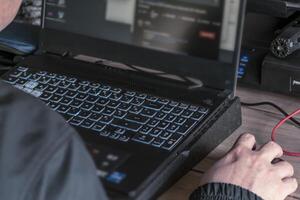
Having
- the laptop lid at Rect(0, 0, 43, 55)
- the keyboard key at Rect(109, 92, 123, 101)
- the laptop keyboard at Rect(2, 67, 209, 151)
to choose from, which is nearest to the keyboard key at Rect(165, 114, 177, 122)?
the laptop keyboard at Rect(2, 67, 209, 151)

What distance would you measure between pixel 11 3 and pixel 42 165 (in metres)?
0.20

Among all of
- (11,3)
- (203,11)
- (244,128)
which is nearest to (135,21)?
(203,11)

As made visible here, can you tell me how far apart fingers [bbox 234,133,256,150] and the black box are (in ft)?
0.83

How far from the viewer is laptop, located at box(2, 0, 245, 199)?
2.88 ft

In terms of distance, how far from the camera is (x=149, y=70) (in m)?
1.18

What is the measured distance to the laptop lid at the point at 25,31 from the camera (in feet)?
4.08

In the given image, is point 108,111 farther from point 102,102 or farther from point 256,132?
point 256,132

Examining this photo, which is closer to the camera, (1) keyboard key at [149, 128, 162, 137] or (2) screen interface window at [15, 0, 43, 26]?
(1) keyboard key at [149, 128, 162, 137]

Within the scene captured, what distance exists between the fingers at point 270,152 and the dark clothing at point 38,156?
325 millimetres

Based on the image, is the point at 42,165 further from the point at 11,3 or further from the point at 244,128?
the point at 244,128

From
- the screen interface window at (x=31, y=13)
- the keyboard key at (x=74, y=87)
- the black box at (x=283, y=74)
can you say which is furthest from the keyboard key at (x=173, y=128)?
the screen interface window at (x=31, y=13)

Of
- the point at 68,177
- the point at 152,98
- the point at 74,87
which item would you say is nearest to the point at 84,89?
the point at 74,87

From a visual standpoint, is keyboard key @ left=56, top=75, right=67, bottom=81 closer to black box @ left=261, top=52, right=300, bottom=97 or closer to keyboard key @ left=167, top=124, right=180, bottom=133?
keyboard key @ left=167, top=124, right=180, bottom=133

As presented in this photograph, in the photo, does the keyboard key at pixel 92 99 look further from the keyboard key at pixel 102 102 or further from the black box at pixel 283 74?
the black box at pixel 283 74
